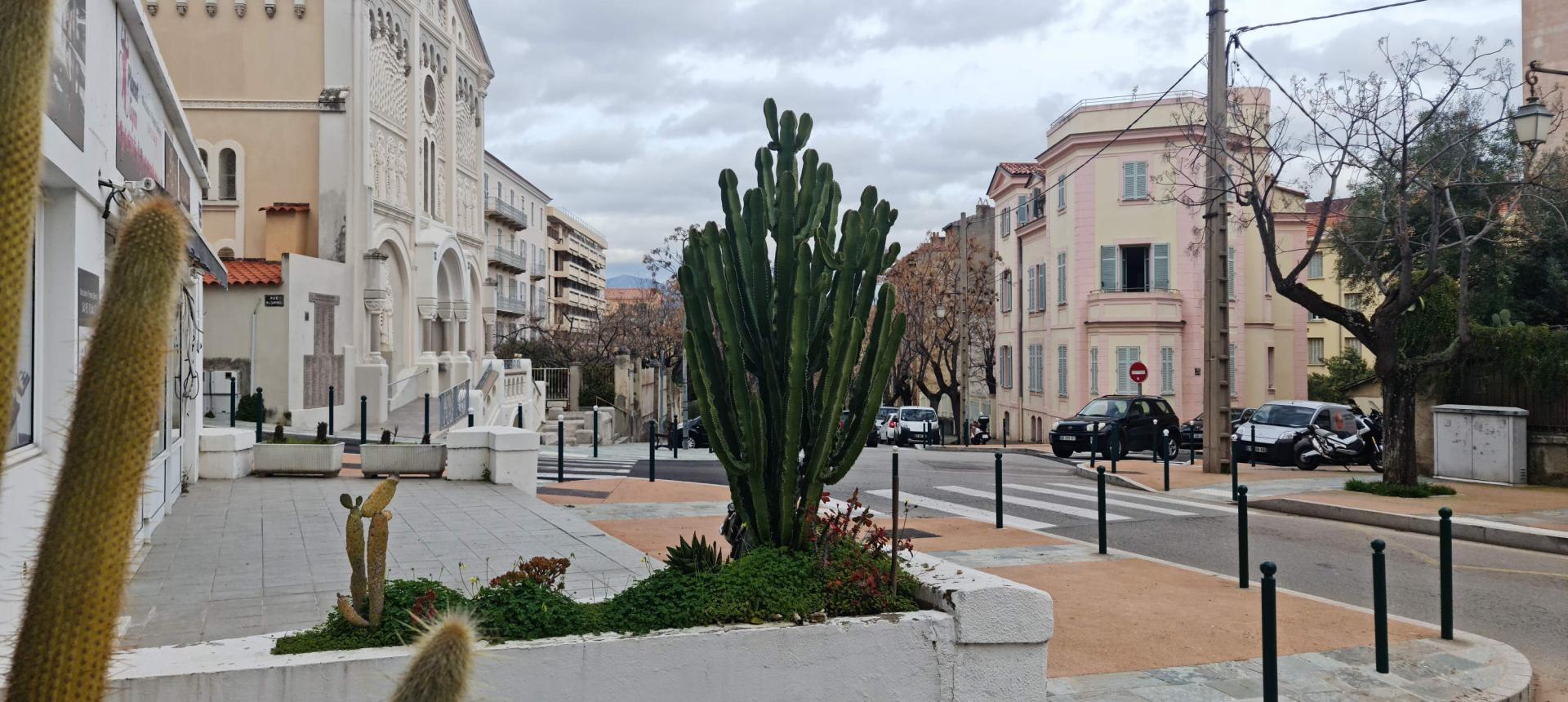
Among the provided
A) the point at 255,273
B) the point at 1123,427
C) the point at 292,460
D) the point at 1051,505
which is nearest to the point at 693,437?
the point at 1123,427

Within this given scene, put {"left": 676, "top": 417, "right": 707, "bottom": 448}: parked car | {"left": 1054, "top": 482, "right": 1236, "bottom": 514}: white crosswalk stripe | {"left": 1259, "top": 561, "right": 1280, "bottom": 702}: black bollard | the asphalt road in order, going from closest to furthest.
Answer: {"left": 1259, "top": 561, "right": 1280, "bottom": 702}: black bollard, the asphalt road, {"left": 1054, "top": 482, "right": 1236, "bottom": 514}: white crosswalk stripe, {"left": 676, "top": 417, "right": 707, "bottom": 448}: parked car

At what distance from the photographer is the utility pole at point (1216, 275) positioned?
17.7 m

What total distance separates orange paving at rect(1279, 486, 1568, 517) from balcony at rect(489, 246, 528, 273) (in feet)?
144

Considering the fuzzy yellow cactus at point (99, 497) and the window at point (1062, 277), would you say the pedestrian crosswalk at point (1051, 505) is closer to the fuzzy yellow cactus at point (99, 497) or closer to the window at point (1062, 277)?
the fuzzy yellow cactus at point (99, 497)

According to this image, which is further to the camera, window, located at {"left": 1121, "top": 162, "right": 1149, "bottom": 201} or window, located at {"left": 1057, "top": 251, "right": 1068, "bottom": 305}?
window, located at {"left": 1057, "top": 251, "right": 1068, "bottom": 305}

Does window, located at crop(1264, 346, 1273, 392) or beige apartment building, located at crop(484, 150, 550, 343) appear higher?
beige apartment building, located at crop(484, 150, 550, 343)

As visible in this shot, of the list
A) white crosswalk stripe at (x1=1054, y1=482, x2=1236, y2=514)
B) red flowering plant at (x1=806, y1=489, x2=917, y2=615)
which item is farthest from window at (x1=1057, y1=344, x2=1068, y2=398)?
red flowering plant at (x1=806, y1=489, x2=917, y2=615)

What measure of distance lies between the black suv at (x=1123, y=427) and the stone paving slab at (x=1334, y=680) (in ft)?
59.5

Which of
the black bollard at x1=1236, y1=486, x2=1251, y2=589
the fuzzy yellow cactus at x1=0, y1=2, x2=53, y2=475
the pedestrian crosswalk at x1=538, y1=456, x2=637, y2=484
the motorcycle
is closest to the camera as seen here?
the fuzzy yellow cactus at x1=0, y1=2, x2=53, y2=475

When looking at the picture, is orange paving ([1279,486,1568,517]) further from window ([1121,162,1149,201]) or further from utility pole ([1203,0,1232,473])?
window ([1121,162,1149,201])

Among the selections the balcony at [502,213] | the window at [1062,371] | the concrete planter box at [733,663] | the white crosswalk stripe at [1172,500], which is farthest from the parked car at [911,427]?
the concrete planter box at [733,663]

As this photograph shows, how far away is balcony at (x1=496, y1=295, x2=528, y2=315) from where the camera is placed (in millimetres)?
55031

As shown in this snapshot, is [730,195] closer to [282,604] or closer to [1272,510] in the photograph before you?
[282,604]

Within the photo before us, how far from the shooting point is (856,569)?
5613 mm
